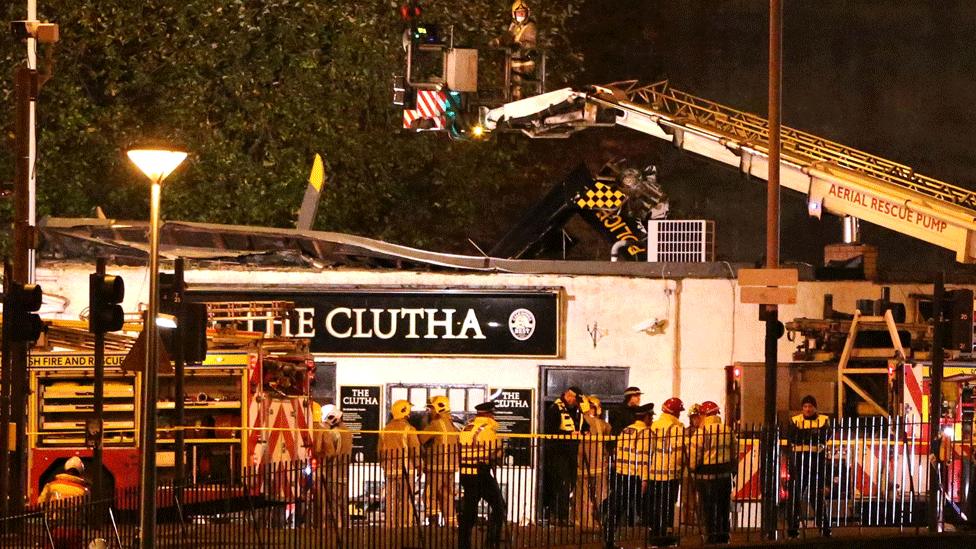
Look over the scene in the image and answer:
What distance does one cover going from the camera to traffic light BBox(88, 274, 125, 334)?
17500mm

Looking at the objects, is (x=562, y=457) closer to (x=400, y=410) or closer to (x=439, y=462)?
(x=439, y=462)

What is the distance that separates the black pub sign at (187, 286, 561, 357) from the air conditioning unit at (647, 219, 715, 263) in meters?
2.26

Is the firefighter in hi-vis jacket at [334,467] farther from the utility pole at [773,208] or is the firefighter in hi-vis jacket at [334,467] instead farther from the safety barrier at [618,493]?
the utility pole at [773,208]

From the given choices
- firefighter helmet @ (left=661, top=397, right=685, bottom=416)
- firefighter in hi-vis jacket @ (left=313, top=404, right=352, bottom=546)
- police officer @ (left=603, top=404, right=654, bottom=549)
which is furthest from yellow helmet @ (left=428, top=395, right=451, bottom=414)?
police officer @ (left=603, top=404, right=654, bottom=549)

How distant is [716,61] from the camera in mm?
34375

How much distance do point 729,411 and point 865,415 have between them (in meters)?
2.58

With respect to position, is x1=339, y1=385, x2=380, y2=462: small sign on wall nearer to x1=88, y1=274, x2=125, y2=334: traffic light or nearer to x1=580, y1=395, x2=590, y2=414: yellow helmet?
x1=580, y1=395, x2=590, y2=414: yellow helmet

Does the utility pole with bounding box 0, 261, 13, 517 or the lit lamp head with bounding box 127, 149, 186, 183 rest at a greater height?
the lit lamp head with bounding box 127, 149, 186, 183

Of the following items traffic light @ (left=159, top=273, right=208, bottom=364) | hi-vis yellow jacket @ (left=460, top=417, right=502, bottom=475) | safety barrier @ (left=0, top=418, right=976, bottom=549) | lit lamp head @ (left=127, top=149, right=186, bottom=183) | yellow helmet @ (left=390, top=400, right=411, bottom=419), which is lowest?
safety barrier @ (left=0, top=418, right=976, bottom=549)

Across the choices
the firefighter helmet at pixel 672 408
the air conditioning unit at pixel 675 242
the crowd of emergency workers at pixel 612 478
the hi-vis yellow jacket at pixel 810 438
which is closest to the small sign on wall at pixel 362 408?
the air conditioning unit at pixel 675 242

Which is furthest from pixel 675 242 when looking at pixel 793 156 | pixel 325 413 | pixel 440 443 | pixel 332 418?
pixel 440 443

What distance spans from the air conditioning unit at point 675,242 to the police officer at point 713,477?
8.78 meters

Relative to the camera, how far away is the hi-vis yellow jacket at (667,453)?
18516 millimetres

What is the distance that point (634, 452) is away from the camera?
18547mm
